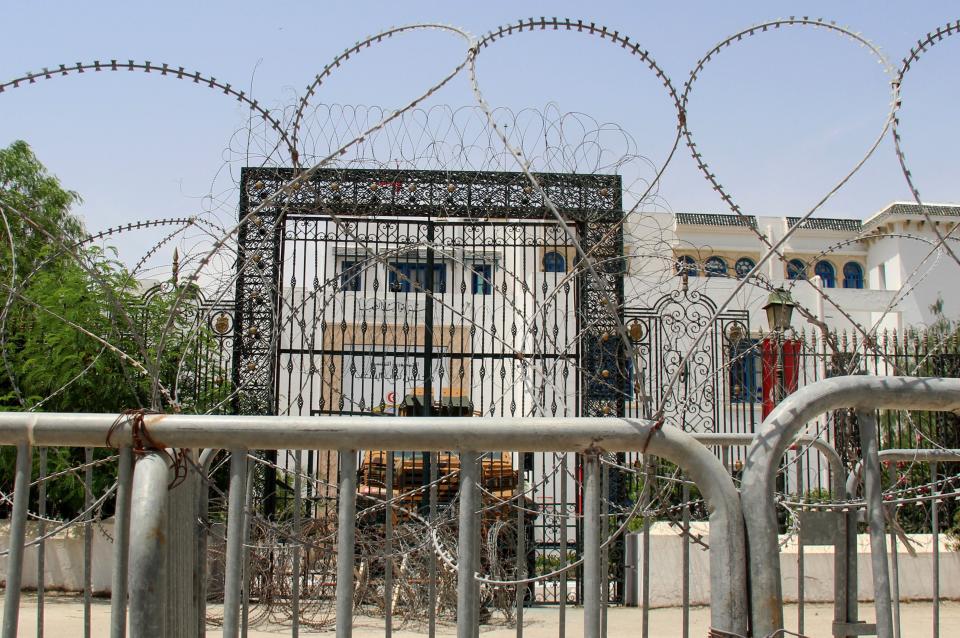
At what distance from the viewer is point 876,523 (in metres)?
2.39

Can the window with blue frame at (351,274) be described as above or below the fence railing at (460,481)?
above

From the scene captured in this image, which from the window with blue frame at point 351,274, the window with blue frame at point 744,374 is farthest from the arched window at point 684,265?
the window with blue frame at point 351,274

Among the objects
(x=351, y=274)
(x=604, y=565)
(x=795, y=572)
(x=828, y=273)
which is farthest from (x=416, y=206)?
(x=828, y=273)

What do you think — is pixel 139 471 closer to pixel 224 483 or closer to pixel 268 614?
pixel 268 614

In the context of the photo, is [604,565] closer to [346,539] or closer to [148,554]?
[346,539]

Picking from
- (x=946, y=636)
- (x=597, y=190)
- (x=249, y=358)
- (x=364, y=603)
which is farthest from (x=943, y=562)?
(x=249, y=358)

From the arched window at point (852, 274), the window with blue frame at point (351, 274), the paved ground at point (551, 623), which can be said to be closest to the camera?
the window with blue frame at point (351, 274)

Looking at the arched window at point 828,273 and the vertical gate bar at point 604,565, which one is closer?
the vertical gate bar at point 604,565

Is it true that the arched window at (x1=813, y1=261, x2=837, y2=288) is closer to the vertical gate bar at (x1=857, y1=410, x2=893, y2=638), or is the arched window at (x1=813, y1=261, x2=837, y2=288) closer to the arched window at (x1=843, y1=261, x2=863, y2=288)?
the arched window at (x1=843, y1=261, x2=863, y2=288)

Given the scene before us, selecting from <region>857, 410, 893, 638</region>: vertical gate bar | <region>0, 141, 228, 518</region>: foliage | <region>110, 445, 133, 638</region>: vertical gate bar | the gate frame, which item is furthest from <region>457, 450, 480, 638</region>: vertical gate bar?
the gate frame

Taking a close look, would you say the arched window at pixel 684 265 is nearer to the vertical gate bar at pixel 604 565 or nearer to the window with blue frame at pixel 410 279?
the vertical gate bar at pixel 604 565

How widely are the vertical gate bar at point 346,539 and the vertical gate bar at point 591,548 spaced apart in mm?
632

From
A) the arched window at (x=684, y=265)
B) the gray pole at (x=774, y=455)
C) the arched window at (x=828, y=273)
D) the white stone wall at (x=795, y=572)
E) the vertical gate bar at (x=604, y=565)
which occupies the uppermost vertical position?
the arched window at (x=828, y=273)

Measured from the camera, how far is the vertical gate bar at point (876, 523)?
2.36m
